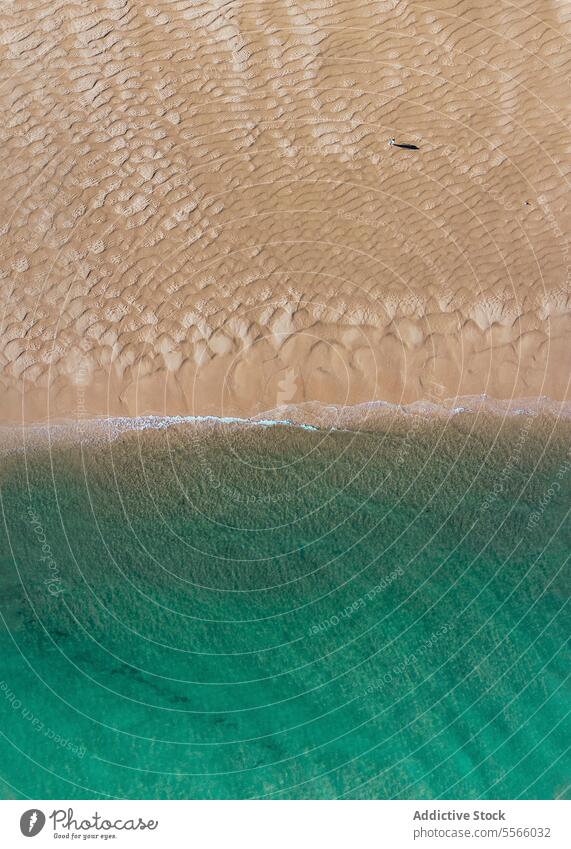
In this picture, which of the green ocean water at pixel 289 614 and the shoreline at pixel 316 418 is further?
the shoreline at pixel 316 418

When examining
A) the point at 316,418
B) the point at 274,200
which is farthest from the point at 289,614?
the point at 274,200

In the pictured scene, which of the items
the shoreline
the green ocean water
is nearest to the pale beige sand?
the shoreline

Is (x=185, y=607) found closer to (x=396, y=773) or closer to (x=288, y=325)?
(x=396, y=773)

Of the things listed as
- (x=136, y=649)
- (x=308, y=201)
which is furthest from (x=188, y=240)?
(x=136, y=649)

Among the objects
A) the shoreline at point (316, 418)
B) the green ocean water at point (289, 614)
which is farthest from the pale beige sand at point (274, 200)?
the green ocean water at point (289, 614)

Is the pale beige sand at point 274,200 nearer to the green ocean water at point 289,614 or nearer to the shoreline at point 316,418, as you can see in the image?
the shoreline at point 316,418

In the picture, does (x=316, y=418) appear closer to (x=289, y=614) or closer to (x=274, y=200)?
(x=289, y=614)
